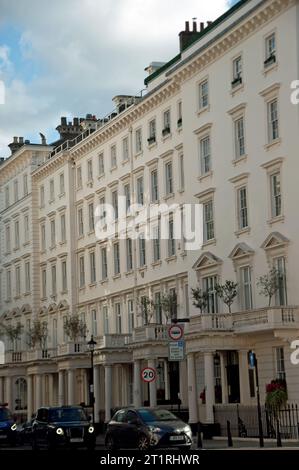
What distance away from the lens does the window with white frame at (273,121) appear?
49.8 metres

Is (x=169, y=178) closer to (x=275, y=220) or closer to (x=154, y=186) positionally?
(x=154, y=186)

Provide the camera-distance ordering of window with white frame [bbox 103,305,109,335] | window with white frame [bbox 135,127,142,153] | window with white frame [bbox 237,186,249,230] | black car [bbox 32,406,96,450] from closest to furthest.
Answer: black car [bbox 32,406,96,450] → window with white frame [bbox 237,186,249,230] → window with white frame [bbox 135,127,142,153] → window with white frame [bbox 103,305,109,335]

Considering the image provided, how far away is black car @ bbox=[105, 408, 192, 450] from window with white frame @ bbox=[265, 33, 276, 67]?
19.5m

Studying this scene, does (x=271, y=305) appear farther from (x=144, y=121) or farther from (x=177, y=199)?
(x=144, y=121)

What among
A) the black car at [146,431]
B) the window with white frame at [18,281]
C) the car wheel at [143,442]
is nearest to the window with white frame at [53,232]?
the window with white frame at [18,281]

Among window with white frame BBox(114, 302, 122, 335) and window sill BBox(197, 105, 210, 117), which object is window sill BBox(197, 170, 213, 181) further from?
window with white frame BBox(114, 302, 122, 335)

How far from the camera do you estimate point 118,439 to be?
125 ft

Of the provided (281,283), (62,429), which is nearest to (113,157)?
(281,283)

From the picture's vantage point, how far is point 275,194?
49969mm

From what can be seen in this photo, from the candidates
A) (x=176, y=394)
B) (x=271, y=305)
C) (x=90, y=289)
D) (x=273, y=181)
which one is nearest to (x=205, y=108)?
(x=273, y=181)

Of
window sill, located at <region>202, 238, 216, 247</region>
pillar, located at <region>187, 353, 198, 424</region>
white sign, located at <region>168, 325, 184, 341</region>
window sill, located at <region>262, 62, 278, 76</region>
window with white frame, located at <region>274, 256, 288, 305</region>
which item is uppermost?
window sill, located at <region>262, 62, 278, 76</region>

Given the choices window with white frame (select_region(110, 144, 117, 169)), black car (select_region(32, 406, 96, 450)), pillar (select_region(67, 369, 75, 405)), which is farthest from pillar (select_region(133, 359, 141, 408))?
black car (select_region(32, 406, 96, 450))

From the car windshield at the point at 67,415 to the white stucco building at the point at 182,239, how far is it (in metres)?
8.47

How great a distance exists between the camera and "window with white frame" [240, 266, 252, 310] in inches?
2036
